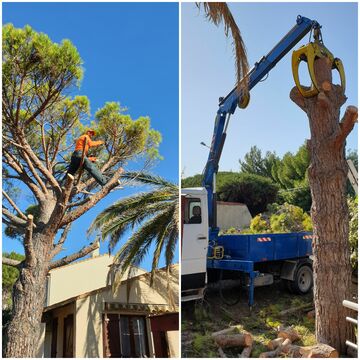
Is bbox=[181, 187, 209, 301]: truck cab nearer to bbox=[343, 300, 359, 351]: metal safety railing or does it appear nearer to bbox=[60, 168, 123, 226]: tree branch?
bbox=[60, 168, 123, 226]: tree branch

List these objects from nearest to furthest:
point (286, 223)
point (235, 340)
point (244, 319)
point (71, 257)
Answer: point (235, 340), point (244, 319), point (71, 257), point (286, 223)

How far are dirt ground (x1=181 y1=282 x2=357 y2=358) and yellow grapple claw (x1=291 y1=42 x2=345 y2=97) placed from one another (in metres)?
3.31

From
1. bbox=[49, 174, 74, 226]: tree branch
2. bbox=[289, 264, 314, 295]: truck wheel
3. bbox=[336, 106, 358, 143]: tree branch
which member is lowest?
bbox=[289, 264, 314, 295]: truck wheel

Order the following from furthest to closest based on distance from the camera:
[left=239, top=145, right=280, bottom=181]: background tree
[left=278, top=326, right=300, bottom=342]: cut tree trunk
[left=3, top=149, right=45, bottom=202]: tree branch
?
1. [left=239, top=145, right=280, bottom=181]: background tree
2. [left=3, top=149, right=45, bottom=202]: tree branch
3. [left=278, top=326, right=300, bottom=342]: cut tree trunk

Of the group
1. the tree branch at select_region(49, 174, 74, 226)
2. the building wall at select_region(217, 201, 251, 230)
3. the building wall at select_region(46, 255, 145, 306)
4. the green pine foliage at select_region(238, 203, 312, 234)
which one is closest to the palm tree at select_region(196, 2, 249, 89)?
the tree branch at select_region(49, 174, 74, 226)

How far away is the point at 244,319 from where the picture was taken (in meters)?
7.36

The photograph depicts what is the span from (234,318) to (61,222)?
12.0 feet

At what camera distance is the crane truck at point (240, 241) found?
7.53 meters

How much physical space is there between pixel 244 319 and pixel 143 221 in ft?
10.1

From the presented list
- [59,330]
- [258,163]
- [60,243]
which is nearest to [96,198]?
[60,243]

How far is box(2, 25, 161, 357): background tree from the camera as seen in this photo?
734cm

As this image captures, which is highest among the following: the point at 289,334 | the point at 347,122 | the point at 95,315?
the point at 347,122

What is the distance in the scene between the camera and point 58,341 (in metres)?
11.4

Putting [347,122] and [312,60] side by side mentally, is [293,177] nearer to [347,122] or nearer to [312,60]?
[312,60]
